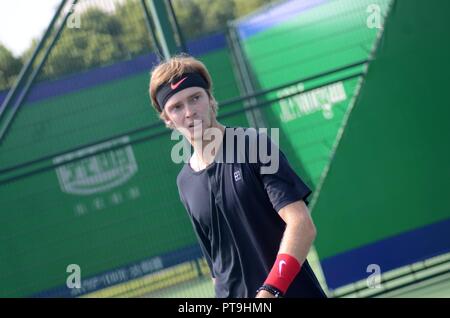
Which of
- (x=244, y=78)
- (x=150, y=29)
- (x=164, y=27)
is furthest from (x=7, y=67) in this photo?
(x=244, y=78)

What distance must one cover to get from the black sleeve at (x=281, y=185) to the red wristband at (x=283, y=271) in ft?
0.56

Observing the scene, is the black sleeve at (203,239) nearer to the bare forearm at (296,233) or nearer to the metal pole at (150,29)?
the bare forearm at (296,233)

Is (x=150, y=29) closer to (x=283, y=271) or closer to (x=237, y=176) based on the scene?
(x=237, y=176)

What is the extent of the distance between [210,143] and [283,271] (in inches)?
21.5

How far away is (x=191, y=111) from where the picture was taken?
330cm

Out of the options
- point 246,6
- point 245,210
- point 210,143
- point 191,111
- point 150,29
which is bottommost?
point 245,210

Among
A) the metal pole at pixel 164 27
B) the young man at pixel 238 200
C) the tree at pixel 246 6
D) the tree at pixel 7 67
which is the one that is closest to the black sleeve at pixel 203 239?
the young man at pixel 238 200

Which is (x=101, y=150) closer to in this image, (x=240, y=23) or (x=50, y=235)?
(x=50, y=235)

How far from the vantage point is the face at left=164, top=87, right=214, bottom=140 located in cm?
328

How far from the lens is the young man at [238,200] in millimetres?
3090

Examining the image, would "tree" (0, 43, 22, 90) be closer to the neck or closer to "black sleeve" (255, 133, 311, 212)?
the neck

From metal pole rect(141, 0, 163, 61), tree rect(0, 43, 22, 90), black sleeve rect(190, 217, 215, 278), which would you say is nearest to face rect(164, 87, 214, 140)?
black sleeve rect(190, 217, 215, 278)
